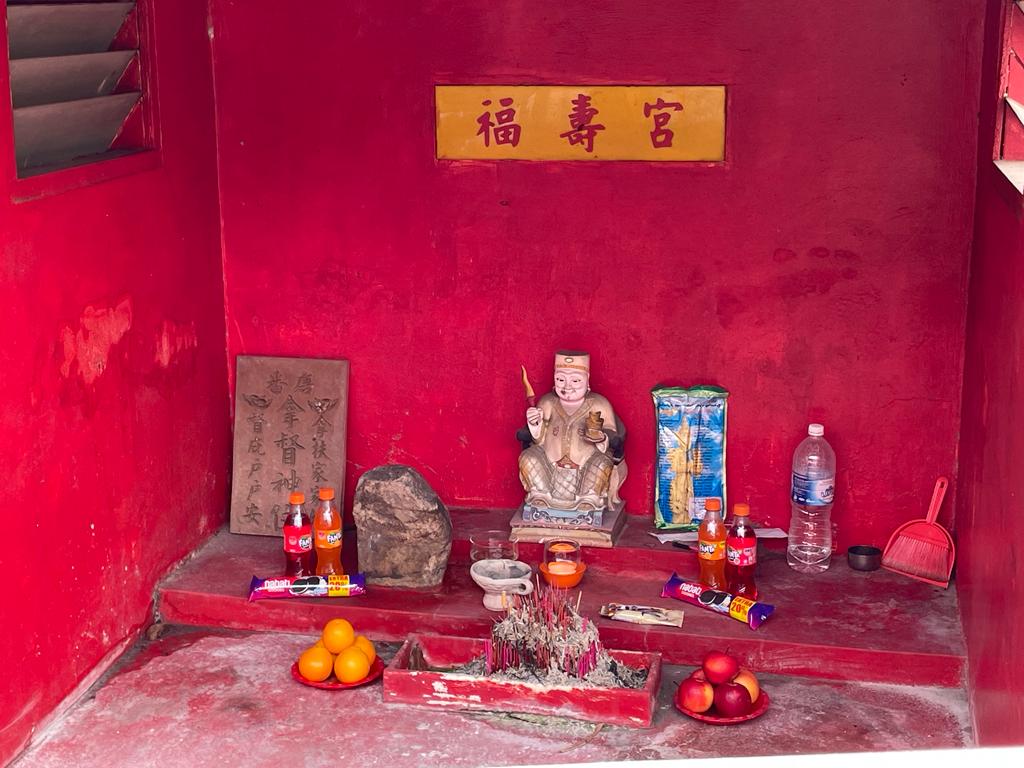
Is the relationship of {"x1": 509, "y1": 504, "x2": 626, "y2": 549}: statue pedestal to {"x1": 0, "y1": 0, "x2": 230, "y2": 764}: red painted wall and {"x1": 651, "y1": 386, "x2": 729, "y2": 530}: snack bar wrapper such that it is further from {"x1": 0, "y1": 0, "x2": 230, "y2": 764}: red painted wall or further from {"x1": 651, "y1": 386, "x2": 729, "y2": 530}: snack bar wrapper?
{"x1": 0, "y1": 0, "x2": 230, "y2": 764}: red painted wall

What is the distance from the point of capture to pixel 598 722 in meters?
4.73

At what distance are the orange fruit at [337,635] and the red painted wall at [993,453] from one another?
2.42m

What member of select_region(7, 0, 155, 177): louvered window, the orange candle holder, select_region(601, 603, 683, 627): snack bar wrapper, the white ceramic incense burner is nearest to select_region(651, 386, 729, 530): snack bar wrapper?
the orange candle holder

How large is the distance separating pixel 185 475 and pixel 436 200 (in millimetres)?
1769

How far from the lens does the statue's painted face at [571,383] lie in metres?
5.82

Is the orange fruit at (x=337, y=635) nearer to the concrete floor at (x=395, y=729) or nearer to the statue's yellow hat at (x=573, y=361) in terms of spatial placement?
the concrete floor at (x=395, y=729)

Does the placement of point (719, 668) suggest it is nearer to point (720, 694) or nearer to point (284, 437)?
point (720, 694)

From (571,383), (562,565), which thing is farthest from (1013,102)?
(562,565)

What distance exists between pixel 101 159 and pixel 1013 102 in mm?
3538

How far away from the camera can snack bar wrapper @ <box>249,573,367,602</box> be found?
5.52m

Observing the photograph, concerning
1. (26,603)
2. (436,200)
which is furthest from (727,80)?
(26,603)

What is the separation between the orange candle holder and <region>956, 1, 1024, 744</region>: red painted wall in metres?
1.63

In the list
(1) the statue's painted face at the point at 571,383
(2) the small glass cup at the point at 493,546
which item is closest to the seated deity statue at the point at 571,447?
(1) the statue's painted face at the point at 571,383

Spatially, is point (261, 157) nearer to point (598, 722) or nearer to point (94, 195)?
point (94, 195)
